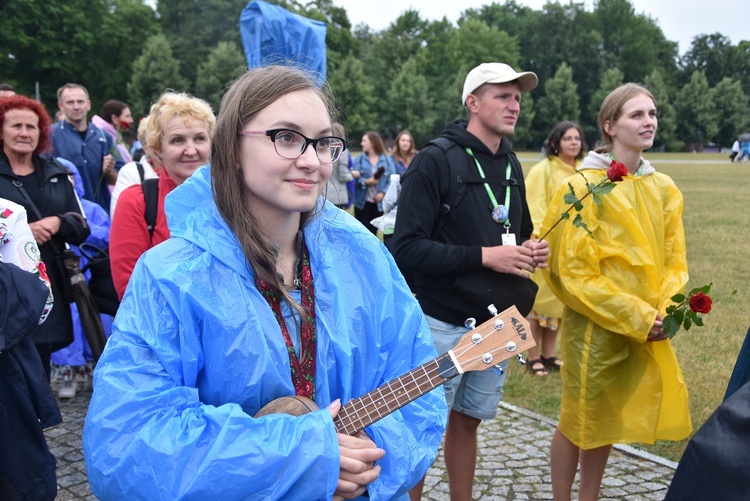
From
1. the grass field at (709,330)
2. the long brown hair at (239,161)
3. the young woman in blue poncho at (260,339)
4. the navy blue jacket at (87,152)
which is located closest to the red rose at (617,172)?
the young woman in blue poncho at (260,339)

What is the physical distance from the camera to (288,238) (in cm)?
199

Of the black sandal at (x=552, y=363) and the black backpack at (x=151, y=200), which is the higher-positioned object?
the black backpack at (x=151, y=200)

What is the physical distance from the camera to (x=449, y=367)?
1.86 metres

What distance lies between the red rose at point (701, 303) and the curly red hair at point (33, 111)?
4.21m

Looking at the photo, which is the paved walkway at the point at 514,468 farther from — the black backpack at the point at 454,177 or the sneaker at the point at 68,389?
the black backpack at the point at 454,177

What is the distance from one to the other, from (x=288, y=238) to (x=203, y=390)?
0.49m

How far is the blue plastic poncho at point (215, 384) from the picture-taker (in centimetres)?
157

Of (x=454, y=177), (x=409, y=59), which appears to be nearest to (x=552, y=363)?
(x=454, y=177)

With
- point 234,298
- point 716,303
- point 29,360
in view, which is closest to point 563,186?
point 234,298

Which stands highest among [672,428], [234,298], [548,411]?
[234,298]

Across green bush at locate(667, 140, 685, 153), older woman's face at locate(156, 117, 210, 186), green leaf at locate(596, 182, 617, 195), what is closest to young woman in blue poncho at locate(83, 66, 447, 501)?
green leaf at locate(596, 182, 617, 195)

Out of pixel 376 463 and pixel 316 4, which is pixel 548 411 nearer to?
pixel 376 463

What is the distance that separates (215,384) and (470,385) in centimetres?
198

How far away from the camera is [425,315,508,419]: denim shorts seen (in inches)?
134
